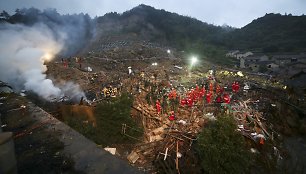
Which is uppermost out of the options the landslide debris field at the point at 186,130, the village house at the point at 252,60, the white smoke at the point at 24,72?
the white smoke at the point at 24,72

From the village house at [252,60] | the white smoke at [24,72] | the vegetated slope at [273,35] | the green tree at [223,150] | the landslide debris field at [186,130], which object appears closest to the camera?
the green tree at [223,150]

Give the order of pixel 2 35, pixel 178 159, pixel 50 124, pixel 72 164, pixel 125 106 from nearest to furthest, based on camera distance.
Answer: pixel 72 164 < pixel 50 124 < pixel 178 159 < pixel 125 106 < pixel 2 35

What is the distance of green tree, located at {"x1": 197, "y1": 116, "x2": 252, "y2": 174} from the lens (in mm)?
6719

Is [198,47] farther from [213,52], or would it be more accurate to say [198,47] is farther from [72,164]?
[72,164]

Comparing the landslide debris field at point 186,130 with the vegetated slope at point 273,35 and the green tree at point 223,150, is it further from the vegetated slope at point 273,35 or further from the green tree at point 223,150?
the vegetated slope at point 273,35

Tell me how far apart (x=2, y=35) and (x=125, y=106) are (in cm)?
1129

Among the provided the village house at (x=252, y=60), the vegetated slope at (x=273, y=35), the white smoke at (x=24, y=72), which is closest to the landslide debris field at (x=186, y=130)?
the white smoke at (x=24, y=72)

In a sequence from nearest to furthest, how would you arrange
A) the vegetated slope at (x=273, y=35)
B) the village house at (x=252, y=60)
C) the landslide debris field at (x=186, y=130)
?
the landslide debris field at (x=186, y=130) → the village house at (x=252, y=60) → the vegetated slope at (x=273, y=35)

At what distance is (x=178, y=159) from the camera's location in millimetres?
7750

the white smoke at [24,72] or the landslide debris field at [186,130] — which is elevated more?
the white smoke at [24,72]

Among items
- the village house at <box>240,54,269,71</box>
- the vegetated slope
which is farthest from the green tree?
the vegetated slope

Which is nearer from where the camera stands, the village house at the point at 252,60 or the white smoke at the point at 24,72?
the white smoke at the point at 24,72

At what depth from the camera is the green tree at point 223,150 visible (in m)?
6.72

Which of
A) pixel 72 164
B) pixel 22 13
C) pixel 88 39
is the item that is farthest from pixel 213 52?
pixel 72 164
